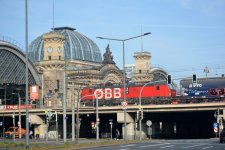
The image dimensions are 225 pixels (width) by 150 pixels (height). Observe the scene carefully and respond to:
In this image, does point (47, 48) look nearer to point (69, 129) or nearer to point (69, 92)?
point (69, 92)

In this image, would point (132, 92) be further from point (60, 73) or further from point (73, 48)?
point (73, 48)

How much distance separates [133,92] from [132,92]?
1.03 feet

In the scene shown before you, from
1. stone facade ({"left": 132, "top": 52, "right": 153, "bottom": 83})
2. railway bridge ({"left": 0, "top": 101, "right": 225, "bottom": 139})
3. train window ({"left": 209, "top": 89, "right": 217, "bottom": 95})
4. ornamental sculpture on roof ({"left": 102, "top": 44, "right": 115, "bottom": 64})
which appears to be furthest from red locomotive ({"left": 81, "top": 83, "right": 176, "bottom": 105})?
stone facade ({"left": 132, "top": 52, "right": 153, "bottom": 83})

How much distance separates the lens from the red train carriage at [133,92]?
313 feet

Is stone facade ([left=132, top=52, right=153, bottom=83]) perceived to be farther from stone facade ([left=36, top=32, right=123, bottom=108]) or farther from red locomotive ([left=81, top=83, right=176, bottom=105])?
red locomotive ([left=81, top=83, right=176, bottom=105])

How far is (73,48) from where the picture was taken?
152 meters

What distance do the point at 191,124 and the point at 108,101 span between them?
74.6 feet

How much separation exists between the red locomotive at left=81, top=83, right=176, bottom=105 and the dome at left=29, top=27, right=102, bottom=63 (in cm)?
4629

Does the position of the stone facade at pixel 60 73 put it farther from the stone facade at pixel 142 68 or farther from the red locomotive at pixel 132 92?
the red locomotive at pixel 132 92

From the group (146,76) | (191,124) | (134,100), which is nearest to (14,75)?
(134,100)

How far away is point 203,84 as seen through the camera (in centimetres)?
9444

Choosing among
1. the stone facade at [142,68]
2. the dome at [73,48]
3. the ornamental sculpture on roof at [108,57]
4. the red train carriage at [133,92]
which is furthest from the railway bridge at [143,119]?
the stone facade at [142,68]

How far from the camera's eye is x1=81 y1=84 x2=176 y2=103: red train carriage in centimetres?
9550

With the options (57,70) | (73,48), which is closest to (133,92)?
(57,70)
